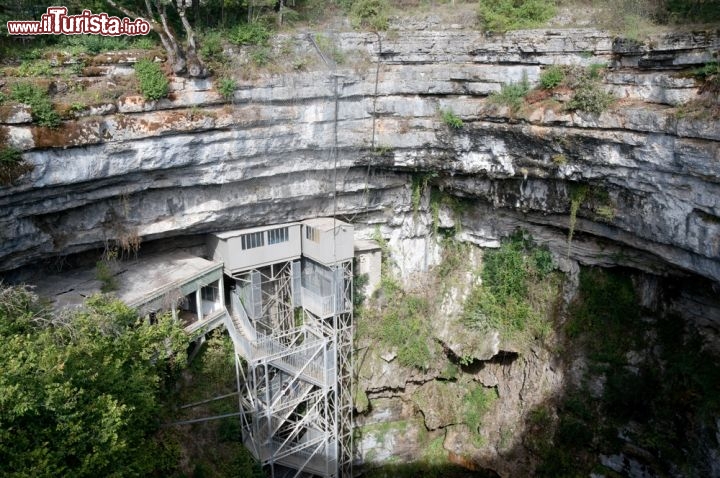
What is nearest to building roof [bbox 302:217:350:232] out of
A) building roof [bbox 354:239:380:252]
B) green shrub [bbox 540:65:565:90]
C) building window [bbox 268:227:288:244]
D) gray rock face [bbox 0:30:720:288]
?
gray rock face [bbox 0:30:720:288]

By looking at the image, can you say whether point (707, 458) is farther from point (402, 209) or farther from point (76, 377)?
point (76, 377)

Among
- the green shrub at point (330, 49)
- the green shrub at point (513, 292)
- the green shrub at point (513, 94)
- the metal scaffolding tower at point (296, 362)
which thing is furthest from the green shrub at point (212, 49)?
the green shrub at point (513, 292)

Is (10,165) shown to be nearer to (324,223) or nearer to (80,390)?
(80,390)

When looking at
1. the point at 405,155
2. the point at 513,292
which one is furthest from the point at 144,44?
the point at 513,292

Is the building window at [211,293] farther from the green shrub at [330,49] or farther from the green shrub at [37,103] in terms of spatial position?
the green shrub at [330,49]

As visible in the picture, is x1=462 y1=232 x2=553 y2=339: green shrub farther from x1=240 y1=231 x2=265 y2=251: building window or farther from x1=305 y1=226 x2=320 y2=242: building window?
x1=240 y1=231 x2=265 y2=251: building window

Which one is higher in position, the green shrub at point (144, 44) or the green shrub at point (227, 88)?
the green shrub at point (144, 44)

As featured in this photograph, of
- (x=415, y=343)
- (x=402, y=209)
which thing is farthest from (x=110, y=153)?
(x=415, y=343)
